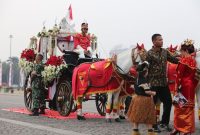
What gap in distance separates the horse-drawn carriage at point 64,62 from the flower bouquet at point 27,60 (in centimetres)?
24

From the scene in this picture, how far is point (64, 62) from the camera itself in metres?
13.2

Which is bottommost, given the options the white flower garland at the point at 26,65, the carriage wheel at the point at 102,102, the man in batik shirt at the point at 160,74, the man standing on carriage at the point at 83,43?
the carriage wheel at the point at 102,102

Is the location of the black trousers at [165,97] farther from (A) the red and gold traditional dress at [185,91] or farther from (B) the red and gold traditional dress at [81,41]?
(B) the red and gold traditional dress at [81,41]

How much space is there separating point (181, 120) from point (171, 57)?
1874 mm

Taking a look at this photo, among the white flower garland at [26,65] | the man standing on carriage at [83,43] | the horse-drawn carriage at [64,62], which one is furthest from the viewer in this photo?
the white flower garland at [26,65]

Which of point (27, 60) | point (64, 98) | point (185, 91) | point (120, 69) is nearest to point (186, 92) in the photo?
point (185, 91)

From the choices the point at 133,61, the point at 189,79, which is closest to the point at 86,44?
the point at 133,61

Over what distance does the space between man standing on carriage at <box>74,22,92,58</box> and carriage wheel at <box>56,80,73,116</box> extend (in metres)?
0.96

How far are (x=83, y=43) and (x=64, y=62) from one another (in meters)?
0.83

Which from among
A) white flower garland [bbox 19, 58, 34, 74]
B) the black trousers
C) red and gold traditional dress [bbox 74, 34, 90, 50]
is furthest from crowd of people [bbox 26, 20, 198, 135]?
white flower garland [bbox 19, 58, 34, 74]

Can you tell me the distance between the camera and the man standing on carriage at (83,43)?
528 inches

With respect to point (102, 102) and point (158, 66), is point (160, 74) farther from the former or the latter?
point (102, 102)

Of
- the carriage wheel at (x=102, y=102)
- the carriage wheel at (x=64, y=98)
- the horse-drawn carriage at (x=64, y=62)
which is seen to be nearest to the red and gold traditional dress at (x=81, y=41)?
the horse-drawn carriage at (x=64, y=62)

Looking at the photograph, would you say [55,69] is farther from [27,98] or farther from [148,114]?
[148,114]
